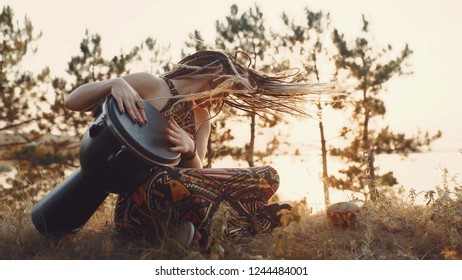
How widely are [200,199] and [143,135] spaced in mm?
447

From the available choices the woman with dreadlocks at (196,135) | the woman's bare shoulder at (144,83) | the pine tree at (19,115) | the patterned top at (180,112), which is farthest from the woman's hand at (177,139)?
the pine tree at (19,115)

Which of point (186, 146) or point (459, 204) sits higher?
point (186, 146)

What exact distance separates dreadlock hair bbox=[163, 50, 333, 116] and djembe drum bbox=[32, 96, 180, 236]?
0.39 m

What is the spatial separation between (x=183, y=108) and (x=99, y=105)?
→ 517 millimetres

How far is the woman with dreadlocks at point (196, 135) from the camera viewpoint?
2395 millimetres

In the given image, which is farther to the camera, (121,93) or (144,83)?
(144,83)

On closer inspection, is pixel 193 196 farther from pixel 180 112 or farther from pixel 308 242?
pixel 308 242

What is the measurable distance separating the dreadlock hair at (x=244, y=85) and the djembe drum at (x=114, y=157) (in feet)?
1.28

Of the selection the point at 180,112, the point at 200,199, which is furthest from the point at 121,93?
the point at 200,199

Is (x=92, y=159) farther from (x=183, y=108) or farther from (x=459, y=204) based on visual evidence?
(x=459, y=204)

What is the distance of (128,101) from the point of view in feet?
7.41
